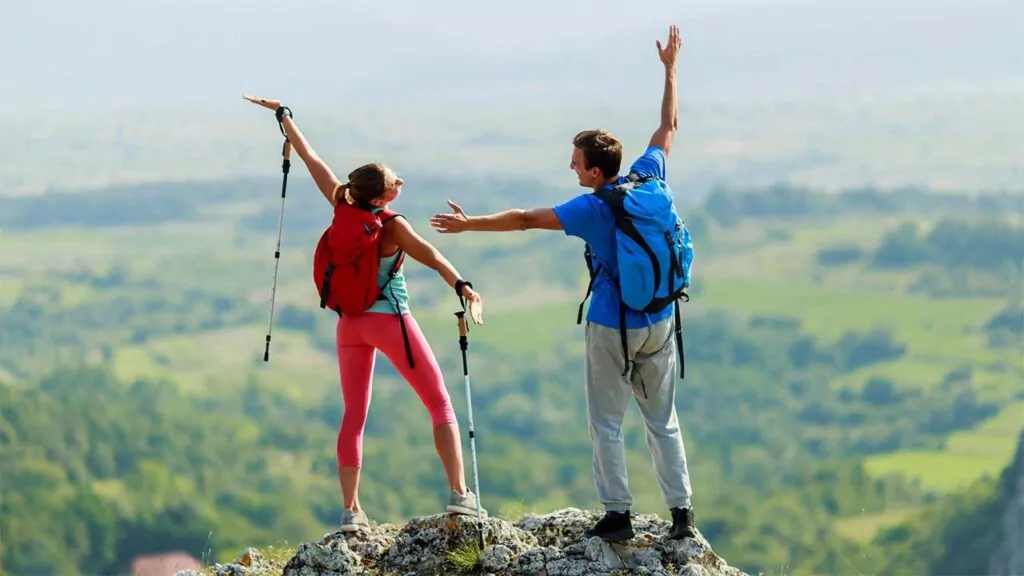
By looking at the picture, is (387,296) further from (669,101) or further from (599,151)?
(669,101)

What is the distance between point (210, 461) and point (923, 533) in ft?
324

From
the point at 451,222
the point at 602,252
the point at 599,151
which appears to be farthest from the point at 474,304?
the point at 599,151

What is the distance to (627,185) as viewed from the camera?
9898mm

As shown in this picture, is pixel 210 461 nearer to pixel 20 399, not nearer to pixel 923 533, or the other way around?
pixel 20 399

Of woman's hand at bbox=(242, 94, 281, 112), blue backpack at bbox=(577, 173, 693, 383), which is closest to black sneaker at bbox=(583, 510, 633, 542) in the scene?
blue backpack at bbox=(577, 173, 693, 383)

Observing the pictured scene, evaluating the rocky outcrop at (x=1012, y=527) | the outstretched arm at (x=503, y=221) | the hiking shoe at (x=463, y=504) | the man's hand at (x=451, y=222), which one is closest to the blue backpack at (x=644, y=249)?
the outstretched arm at (x=503, y=221)

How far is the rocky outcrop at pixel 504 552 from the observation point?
10.4 meters

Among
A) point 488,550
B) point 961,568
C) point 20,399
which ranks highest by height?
point 488,550

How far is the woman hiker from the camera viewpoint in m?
10.5

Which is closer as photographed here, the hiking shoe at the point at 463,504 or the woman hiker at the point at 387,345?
the woman hiker at the point at 387,345

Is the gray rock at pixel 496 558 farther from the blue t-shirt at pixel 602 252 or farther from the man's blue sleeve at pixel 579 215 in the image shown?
the man's blue sleeve at pixel 579 215

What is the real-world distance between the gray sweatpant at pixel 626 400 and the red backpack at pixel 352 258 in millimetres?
1760

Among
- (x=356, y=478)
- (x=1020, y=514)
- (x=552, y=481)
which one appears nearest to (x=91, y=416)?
(x=552, y=481)

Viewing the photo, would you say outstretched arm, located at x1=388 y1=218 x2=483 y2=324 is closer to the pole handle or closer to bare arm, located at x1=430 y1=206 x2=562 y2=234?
the pole handle
